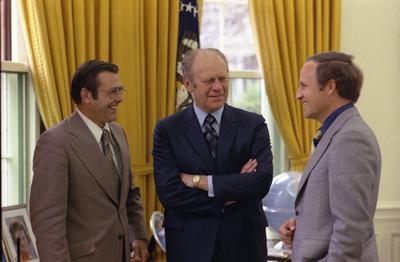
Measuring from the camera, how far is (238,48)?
5859 millimetres

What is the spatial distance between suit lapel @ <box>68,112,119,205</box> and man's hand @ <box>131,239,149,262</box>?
34 centimetres

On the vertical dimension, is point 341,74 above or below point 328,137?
above

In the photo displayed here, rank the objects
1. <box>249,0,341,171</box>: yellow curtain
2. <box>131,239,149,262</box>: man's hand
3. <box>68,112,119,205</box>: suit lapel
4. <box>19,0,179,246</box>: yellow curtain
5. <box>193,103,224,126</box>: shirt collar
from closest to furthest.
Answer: <box>68,112,119,205</box>: suit lapel, <box>193,103,224,126</box>: shirt collar, <box>131,239,149,262</box>: man's hand, <box>19,0,179,246</box>: yellow curtain, <box>249,0,341,171</box>: yellow curtain

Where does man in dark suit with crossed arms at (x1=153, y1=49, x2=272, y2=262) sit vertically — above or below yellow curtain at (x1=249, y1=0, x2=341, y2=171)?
below

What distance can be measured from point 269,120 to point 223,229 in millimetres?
2741

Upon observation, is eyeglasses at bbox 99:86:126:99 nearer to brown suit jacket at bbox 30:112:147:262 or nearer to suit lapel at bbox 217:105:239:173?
brown suit jacket at bbox 30:112:147:262

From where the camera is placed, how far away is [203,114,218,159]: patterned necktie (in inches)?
133

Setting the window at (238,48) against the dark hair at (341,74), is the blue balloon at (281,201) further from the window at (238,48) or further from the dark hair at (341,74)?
the dark hair at (341,74)

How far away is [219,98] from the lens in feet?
11.1

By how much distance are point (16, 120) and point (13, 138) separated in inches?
4.7

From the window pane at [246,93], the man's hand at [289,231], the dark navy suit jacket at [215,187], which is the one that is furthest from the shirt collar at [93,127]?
the window pane at [246,93]

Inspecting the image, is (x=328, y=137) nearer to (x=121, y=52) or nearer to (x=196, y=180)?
(x=196, y=180)

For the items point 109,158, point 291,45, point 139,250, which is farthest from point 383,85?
point 109,158

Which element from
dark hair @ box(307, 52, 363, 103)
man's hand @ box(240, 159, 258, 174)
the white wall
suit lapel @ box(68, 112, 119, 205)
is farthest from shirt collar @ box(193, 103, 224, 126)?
the white wall
